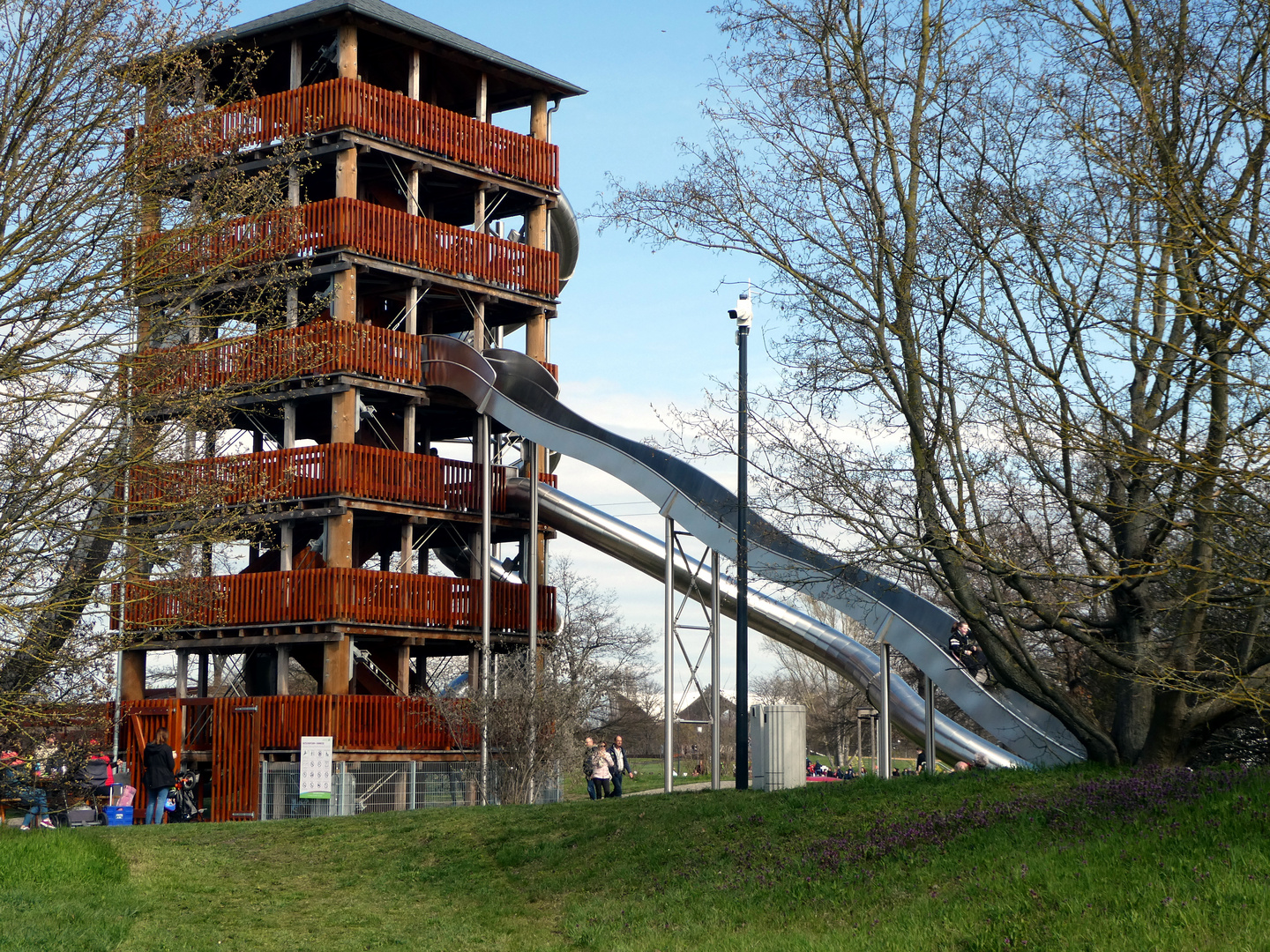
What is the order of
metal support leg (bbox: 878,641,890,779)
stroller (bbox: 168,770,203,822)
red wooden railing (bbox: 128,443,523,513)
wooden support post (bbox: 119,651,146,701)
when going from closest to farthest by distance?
1. metal support leg (bbox: 878,641,890,779)
2. stroller (bbox: 168,770,203,822)
3. red wooden railing (bbox: 128,443,523,513)
4. wooden support post (bbox: 119,651,146,701)

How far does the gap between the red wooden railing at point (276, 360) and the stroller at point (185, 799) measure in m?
8.60

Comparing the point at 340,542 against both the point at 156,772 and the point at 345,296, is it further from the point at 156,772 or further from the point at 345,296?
the point at 156,772

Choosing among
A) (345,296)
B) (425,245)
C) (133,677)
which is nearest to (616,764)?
(345,296)

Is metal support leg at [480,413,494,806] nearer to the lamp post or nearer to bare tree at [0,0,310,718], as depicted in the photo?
the lamp post

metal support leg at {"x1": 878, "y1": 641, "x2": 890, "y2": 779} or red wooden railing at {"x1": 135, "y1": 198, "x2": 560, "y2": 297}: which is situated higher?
red wooden railing at {"x1": 135, "y1": 198, "x2": 560, "y2": 297}

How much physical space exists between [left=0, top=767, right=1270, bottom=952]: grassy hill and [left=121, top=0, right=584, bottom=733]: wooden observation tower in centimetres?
1212

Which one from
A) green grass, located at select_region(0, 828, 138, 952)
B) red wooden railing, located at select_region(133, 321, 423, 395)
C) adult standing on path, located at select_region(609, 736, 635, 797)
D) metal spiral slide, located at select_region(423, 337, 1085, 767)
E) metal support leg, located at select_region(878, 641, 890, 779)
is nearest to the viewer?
green grass, located at select_region(0, 828, 138, 952)

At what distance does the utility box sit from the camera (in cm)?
2020

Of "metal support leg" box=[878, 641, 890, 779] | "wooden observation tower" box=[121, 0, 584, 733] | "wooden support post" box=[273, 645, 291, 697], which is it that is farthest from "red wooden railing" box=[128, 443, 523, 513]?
"metal support leg" box=[878, 641, 890, 779]

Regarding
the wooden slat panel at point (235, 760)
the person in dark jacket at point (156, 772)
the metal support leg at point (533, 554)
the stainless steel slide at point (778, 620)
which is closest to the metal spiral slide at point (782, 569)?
the stainless steel slide at point (778, 620)

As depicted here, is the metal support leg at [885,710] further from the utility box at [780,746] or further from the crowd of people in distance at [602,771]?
the crowd of people in distance at [602,771]

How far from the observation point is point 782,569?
555 inches

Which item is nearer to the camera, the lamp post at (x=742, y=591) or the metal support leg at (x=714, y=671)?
the lamp post at (x=742, y=591)

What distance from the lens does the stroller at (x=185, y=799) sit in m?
29.1
